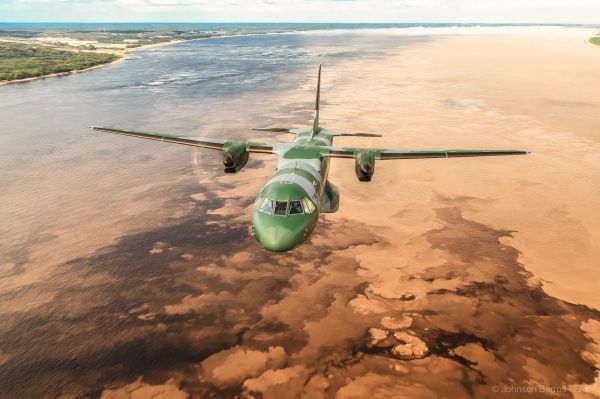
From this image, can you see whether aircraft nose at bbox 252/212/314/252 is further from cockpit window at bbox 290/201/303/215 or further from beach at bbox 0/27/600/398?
beach at bbox 0/27/600/398

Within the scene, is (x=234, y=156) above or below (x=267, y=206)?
above

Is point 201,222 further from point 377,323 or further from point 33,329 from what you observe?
point 377,323

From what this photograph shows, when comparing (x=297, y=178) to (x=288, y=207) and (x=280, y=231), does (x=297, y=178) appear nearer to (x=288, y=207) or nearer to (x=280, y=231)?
(x=288, y=207)

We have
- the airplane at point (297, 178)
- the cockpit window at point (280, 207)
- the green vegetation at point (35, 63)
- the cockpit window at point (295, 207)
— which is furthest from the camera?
the green vegetation at point (35, 63)

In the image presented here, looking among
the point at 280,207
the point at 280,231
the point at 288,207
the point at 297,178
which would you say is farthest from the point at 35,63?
the point at 280,231

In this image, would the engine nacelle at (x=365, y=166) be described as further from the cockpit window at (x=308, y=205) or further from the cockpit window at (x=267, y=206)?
the cockpit window at (x=267, y=206)

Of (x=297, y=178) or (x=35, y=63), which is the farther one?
(x=35, y=63)

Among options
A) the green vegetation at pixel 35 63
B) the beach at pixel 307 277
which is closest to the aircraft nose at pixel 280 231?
the beach at pixel 307 277

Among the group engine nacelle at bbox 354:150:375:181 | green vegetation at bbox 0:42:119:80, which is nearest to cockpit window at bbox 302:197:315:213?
engine nacelle at bbox 354:150:375:181
